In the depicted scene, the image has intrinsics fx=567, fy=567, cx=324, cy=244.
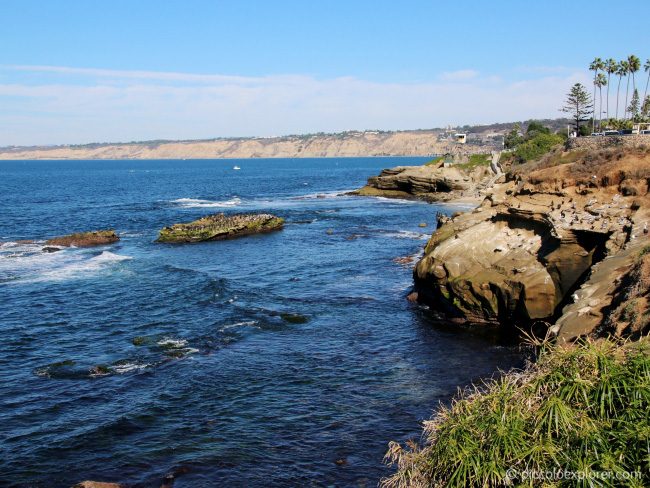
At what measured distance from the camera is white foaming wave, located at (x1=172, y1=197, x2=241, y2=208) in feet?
301

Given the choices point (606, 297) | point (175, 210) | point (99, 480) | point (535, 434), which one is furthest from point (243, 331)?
point (175, 210)

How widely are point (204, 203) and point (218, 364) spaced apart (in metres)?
73.3

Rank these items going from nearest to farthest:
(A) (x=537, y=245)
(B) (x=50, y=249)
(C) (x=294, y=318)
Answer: (A) (x=537, y=245) → (C) (x=294, y=318) → (B) (x=50, y=249)

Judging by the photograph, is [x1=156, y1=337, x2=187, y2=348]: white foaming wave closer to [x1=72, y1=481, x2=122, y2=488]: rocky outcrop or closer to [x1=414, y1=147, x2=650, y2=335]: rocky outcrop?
[x1=72, y1=481, x2=122, y2=488]: rocky outcrop

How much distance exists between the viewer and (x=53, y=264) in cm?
4750

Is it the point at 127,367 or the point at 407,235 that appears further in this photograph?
the point at 407,235

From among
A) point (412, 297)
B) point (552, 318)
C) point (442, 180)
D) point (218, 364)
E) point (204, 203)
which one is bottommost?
point (218, 364)

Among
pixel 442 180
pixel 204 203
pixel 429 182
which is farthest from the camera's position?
pixel 204 203

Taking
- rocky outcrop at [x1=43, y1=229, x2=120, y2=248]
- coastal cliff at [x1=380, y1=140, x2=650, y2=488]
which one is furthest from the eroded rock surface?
rocky outcrop at [x1=43, y1=229, x2=120, y2=248]

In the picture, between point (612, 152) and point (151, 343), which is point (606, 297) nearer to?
point (612, 152)

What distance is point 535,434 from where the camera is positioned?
32.6 ft

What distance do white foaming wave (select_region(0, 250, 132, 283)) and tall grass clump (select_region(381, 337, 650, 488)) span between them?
38.3 m

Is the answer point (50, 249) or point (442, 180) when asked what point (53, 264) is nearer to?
point (50, 249)

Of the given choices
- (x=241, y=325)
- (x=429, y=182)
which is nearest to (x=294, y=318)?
(x=241, y=325)
